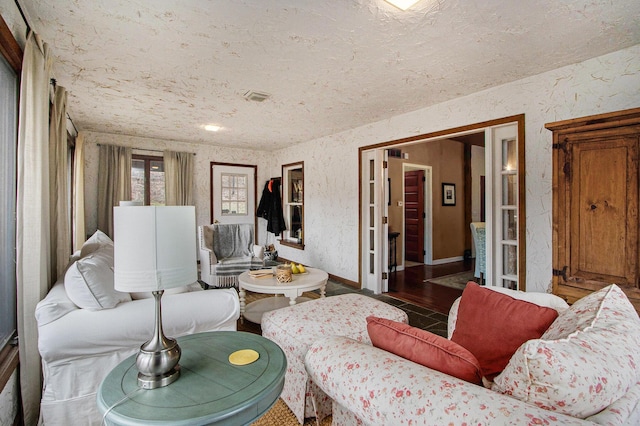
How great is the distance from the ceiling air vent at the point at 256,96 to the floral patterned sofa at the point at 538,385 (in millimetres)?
2795

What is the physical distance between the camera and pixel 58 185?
229 centimetres

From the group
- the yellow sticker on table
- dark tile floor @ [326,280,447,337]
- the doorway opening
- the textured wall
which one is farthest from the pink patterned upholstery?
the textured wall

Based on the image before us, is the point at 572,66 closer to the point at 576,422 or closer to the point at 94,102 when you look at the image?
the point at 576,422

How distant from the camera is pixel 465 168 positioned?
7012 mm

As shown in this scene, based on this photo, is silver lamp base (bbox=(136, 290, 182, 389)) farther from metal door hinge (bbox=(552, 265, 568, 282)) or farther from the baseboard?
the baseboard

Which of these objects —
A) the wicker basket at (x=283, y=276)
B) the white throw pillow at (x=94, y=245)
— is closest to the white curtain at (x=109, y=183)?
the white throw pillow at (x=94, y=245)

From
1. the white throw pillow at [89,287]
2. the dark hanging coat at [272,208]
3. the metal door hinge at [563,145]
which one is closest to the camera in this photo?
the white throw pillow at [89,287]

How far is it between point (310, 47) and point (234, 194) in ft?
14.6

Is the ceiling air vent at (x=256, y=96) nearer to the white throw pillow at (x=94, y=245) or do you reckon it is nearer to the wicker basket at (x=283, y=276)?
the wicker basket at (x=283, y=276)

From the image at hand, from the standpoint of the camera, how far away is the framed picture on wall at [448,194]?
6.66 meters

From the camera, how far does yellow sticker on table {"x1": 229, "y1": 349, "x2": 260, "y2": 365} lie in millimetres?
1210

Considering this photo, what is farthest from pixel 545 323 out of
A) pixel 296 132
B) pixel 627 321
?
pixel 296 132

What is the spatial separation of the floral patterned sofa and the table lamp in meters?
0.63

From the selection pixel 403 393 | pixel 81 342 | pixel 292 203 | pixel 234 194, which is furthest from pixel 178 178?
pixel 403 393
